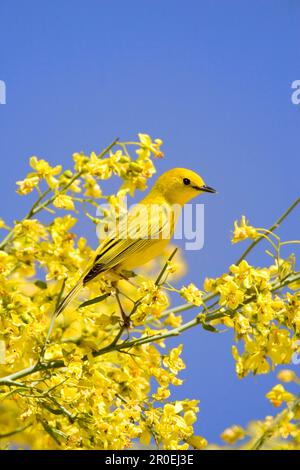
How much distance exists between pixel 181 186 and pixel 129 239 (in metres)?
1.03

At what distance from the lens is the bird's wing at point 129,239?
341 cm

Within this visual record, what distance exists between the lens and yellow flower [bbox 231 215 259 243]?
3055 mm

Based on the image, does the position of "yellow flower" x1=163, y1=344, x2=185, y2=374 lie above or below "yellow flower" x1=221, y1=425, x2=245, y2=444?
above

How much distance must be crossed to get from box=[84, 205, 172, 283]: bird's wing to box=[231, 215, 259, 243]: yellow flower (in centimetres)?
64

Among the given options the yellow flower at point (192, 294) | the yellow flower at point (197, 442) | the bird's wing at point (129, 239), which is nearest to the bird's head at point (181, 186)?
the bird's wing at point (129, 239)

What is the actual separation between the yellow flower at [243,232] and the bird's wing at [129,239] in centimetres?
64

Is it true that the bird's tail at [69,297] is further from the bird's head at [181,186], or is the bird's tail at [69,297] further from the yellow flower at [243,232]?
the bird's head at [181,186]

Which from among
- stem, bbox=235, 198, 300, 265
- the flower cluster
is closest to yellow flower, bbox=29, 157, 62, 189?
the flower cluster

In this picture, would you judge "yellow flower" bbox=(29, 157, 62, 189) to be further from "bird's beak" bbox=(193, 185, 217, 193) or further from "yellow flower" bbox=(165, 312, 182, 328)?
"bird's beak" bbox=(193, 185, 217, 193)

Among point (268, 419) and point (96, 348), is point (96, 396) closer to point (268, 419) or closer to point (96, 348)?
point (96, 348)

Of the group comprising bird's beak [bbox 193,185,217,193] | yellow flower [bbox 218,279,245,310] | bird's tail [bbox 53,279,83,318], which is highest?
bird's beak [bbox 193,185,217,193]

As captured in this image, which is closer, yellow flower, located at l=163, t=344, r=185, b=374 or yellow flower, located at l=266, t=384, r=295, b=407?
yellow flower, located at l=163, t=344, r=185, b=374

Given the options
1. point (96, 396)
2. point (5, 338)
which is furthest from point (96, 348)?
point (5, 338)
